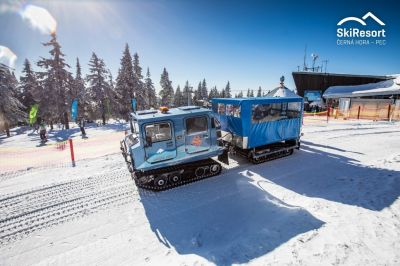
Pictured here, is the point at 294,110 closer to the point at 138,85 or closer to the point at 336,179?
the point at 336,179

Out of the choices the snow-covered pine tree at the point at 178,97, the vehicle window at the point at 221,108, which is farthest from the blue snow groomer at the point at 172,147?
the snow-covered pine tree at the point at 178,97

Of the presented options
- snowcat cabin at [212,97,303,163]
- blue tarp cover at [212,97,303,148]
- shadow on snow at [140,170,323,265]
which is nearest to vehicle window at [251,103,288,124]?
snowcat cabin at [212,97,303,163]

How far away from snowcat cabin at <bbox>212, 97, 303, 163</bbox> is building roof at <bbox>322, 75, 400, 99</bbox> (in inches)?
1065

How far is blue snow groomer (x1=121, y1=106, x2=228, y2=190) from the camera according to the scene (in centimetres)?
594

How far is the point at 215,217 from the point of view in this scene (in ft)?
16.1

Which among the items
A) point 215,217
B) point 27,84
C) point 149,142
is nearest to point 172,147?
point 149,142

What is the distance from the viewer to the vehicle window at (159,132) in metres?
6.04

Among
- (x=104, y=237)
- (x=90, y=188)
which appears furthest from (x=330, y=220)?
(x=90, y=188)

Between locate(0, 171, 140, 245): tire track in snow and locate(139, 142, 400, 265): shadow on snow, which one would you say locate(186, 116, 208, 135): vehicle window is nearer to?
locate(139, 142, 400, 265): shadow on snow

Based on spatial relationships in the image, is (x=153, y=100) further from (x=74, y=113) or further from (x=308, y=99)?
(x=308, y=99)

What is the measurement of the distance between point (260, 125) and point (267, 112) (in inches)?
61.7

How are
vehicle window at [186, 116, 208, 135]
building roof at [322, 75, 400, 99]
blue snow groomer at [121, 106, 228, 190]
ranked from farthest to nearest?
building roof at [322, 75, 400, 99]
vehicle window at [186, 116, 208, 135]
blue snow groomer at [121, 106, 228, 190]

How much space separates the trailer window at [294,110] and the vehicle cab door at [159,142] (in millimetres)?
6311

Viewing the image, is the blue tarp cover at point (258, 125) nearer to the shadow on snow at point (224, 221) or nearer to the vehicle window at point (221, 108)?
the vehicle window at point (221, 108)
